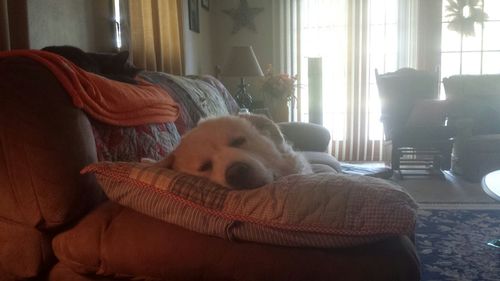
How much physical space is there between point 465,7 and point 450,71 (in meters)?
0.84

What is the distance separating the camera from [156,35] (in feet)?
10.9

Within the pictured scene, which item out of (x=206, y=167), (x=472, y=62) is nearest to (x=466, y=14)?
(x=472, y=62)

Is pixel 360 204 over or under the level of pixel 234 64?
under

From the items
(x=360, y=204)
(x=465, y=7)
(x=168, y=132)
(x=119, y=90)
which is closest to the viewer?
(x=360, y=204)

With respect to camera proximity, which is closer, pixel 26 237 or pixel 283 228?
pixel 283 228

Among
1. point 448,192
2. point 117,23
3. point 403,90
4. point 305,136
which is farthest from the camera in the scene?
point 403,90

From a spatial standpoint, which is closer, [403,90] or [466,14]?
[403,90]

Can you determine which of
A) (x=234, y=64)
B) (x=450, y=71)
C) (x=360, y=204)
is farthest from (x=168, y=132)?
(x=450, y=71)

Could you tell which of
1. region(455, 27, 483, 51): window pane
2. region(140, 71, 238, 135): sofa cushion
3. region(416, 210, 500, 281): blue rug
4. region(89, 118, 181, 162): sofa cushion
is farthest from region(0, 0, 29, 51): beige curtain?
region(455, 27, 483, 51): window pane

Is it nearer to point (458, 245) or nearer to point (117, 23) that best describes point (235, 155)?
point (458, 245)

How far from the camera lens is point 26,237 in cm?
94

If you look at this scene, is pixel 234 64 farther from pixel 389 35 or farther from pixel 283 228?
pixel 283 228

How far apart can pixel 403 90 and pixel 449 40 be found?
50.3 inches

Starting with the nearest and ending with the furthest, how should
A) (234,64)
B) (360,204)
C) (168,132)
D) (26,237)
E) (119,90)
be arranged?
(360,204), (26,237), (119,90), (168,132), (234,64)
